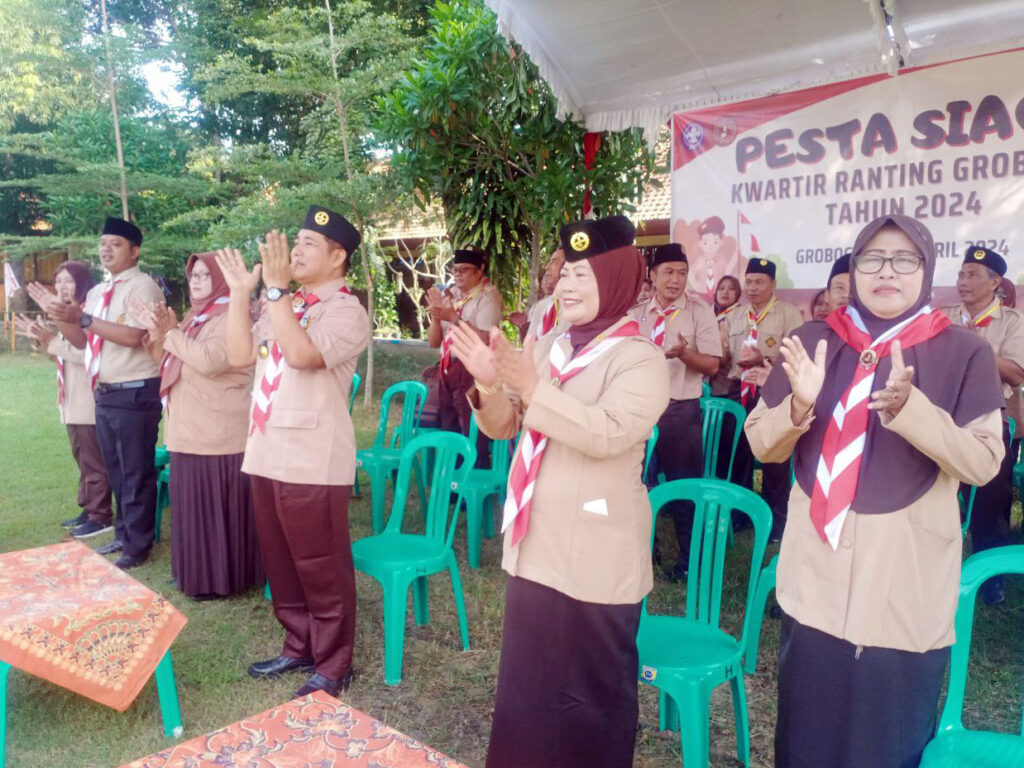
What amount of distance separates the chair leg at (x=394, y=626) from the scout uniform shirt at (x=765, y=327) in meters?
2.32

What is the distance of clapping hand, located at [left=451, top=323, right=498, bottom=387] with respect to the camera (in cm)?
190

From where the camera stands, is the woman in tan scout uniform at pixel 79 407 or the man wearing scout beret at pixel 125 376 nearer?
the man wearing scout beret at pixel 125 376

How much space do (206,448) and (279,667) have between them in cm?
121

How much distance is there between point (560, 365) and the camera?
88.0 inches

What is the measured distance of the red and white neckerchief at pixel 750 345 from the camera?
4.48m

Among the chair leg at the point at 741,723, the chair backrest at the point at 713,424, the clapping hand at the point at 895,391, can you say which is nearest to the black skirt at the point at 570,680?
the chair leg at the point at 741,723

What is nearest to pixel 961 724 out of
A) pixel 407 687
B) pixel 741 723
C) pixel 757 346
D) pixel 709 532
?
pixel 741 723

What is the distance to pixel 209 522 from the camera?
3.98m

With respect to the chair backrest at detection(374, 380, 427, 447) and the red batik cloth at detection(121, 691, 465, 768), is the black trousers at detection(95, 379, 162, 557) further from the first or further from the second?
the red batik cloth at detection(121, 691, 465, 768)

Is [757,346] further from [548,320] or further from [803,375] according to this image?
[803,375]

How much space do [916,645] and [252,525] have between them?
10.6 feet

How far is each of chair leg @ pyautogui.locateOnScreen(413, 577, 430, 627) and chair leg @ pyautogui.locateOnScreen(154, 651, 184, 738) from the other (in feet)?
3.95

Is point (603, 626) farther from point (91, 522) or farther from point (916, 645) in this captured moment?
point (91, 522)

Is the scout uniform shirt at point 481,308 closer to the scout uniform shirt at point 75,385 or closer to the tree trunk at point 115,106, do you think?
the scout uniform shirt at point 75,385
